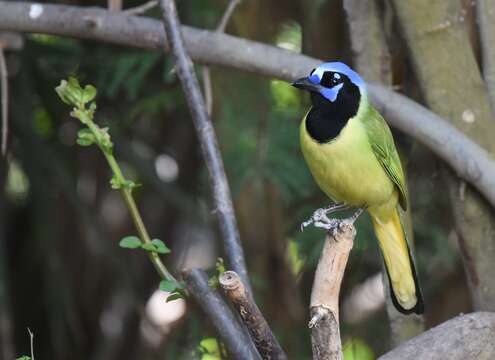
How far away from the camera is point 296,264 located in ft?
16.6

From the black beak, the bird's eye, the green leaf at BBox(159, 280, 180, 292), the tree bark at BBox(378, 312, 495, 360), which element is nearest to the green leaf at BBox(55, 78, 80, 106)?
the green leaf at BBox(159, 280, 180, 292)

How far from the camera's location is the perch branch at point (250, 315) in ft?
7.90

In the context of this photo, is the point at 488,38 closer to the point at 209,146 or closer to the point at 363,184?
the point at 363,184

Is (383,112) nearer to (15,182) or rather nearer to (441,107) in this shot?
(441,107)

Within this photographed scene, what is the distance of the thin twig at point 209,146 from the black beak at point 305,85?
1.02ft

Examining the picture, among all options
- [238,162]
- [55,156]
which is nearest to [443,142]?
[238,162]

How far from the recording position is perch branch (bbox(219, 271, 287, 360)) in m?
2.41

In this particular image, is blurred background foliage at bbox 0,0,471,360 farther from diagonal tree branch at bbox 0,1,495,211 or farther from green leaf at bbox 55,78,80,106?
green leaf at bbox 55,78,80,106

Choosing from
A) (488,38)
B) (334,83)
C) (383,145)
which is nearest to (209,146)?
(334,83)

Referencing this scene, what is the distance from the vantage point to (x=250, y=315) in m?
2.46

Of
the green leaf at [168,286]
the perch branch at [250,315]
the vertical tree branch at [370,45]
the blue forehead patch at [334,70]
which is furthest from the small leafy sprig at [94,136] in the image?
the vertical tree branch at [370,45]

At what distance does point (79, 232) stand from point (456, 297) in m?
2.29

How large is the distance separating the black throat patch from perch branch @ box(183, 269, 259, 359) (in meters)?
0.63

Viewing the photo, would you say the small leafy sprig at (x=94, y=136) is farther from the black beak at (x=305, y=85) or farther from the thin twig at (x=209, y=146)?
the black beak at (x=305, y=85)
